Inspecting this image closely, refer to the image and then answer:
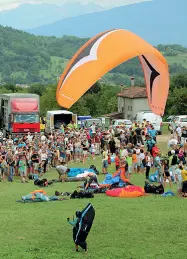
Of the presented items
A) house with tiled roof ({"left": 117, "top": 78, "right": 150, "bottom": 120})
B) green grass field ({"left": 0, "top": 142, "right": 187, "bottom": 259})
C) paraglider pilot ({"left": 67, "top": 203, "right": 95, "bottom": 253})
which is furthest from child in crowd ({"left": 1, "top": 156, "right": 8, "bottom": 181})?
house with tiled roof ({"left": 117, "top": 78, "right": 150, "bottom": 120})

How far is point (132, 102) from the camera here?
225ft

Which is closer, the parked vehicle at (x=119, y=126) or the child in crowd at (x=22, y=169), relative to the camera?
the child in crowd at (x=22, y=169)

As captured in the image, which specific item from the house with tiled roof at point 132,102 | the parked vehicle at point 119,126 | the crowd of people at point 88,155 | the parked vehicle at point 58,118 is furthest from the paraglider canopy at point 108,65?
the house with tiled roof at point 132,102

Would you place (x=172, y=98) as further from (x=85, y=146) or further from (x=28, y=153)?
(x=28, y=153)

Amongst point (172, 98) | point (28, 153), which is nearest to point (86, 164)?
point (28, 153)

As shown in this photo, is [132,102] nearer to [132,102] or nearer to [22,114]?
[132,102]

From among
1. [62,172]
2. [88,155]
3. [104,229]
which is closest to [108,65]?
[104,229]

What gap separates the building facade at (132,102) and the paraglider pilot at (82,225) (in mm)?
55266

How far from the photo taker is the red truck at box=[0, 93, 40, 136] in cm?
3809

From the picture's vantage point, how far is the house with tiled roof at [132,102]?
68000mm

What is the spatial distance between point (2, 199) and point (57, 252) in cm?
663

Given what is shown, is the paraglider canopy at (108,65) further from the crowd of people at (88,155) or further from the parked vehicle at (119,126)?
the parked vehicle at (119,126)

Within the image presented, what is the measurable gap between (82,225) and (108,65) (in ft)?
22.0

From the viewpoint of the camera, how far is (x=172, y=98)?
67.4m
